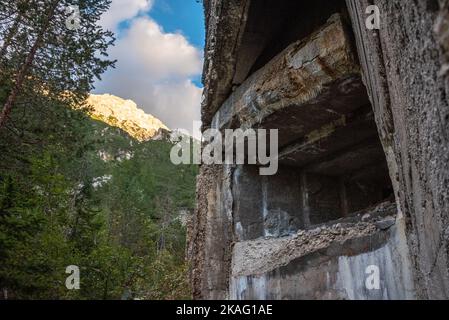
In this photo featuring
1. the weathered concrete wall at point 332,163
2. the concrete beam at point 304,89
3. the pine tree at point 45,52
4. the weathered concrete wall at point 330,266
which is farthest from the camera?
the pine tree at point 45,52

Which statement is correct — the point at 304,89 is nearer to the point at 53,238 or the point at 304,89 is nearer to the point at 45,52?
the point at 53,238

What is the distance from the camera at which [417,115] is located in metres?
2.23

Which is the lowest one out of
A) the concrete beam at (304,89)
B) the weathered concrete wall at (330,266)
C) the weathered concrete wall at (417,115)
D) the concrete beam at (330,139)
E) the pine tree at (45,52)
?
the weathered concrete wall at (330,266)

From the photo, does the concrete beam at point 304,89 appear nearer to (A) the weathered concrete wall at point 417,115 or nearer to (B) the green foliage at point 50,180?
(A) the weathered concrete wall at point 417,115

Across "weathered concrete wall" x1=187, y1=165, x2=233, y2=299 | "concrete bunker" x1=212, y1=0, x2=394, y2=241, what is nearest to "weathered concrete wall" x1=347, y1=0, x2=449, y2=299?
"concrete bunker" x1=212, y1=0, x2=394, y2=241

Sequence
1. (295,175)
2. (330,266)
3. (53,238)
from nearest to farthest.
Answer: (330,266) → (53,238) → (295,175)

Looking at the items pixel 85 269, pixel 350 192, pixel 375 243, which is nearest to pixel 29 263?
pixel 85 269

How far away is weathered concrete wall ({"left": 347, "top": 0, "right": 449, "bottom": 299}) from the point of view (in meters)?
1.81

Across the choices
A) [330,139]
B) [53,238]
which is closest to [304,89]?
[330,139]

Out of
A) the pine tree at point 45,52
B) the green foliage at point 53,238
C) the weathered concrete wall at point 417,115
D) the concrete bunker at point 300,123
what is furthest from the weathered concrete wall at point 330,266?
the pine tree at point 45,52

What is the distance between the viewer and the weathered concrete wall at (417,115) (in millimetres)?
1809

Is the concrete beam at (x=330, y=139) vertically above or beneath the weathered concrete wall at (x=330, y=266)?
above
